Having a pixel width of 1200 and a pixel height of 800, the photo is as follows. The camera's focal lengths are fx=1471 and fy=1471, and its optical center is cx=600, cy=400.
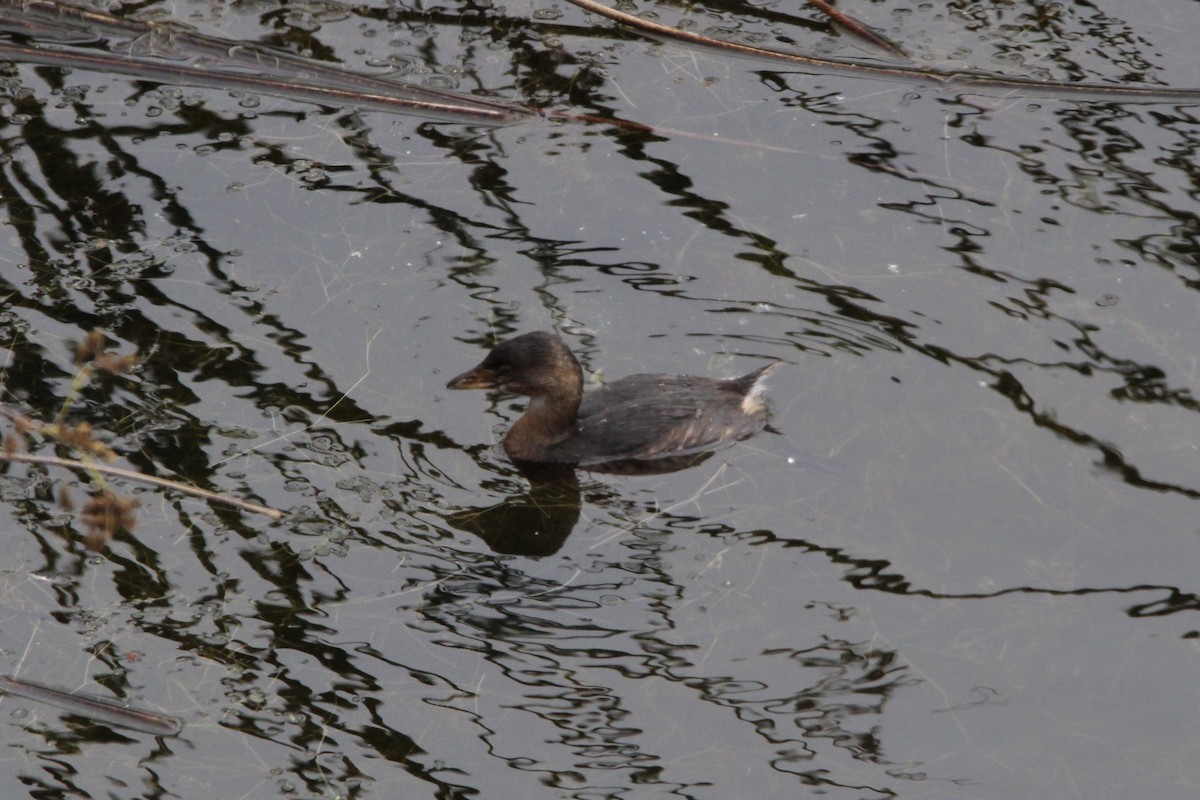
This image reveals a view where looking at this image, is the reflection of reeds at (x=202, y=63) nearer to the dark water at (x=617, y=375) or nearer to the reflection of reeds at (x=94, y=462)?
the dark water at (x=617, y=375)

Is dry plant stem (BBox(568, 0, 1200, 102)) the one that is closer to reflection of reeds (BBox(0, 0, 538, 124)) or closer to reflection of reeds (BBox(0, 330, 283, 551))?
reflection of reeds (BBox(0, 0, 538, 124))

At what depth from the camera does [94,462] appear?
20.4ft

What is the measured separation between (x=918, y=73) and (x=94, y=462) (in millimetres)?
5141

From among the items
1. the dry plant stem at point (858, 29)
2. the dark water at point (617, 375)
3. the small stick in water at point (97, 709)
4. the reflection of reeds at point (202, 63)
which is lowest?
the small stick in water at point (97, 709)

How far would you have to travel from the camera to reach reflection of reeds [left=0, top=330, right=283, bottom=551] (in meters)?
4.59

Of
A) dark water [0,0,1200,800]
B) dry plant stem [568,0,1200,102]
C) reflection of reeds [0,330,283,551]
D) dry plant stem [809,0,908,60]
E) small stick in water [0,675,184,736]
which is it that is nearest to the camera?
reflection of reeds [0,330,283,551]

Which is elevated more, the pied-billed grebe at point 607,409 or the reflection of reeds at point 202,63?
the reflection of reeds at point 202,63

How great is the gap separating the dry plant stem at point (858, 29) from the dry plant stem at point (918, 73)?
0.21 metres

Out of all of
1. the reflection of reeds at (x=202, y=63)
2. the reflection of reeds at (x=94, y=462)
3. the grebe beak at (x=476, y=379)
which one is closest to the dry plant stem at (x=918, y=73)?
the reflection of reeds at (x=202, y=63)

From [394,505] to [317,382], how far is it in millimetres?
855

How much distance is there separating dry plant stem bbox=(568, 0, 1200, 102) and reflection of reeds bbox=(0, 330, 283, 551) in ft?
12.6

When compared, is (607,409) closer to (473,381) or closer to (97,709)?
(473,381)

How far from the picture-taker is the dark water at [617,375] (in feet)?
17.8

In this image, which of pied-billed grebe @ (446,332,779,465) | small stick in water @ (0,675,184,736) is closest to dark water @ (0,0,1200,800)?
small stick in water @ (0,675,184,736)
